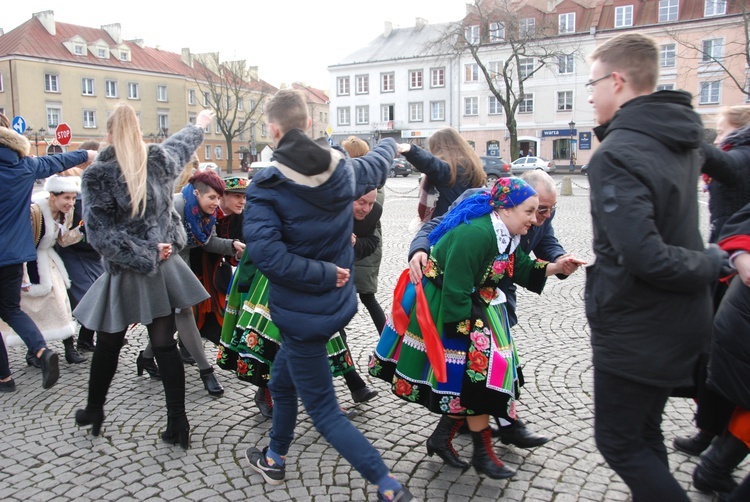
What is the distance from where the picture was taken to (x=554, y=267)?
3.67 metres

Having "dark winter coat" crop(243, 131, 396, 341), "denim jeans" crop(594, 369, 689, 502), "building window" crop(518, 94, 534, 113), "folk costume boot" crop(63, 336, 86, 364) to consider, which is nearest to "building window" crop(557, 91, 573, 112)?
"building window" crop(518, 94, 534, 113)

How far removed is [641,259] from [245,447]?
266 centimetres

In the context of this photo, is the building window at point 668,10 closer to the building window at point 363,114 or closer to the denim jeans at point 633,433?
the building window at point 363,114

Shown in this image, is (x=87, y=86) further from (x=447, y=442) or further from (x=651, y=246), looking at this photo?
(x=651, y=246)

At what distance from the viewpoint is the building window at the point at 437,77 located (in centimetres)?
5669

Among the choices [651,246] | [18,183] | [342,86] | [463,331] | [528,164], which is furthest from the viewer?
[342,86]

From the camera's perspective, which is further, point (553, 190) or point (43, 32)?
point (43, 32)

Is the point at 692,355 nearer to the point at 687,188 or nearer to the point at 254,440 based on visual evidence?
the point at 687,188

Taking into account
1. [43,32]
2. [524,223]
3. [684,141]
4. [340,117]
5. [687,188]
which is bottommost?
[524,223]

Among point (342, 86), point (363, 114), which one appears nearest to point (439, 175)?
point (363, 114)

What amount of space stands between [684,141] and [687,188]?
0.18 m

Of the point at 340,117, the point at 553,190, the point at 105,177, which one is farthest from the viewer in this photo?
the point at 340,117

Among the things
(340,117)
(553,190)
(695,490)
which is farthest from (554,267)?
(340,117)

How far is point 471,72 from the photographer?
2157 inches
